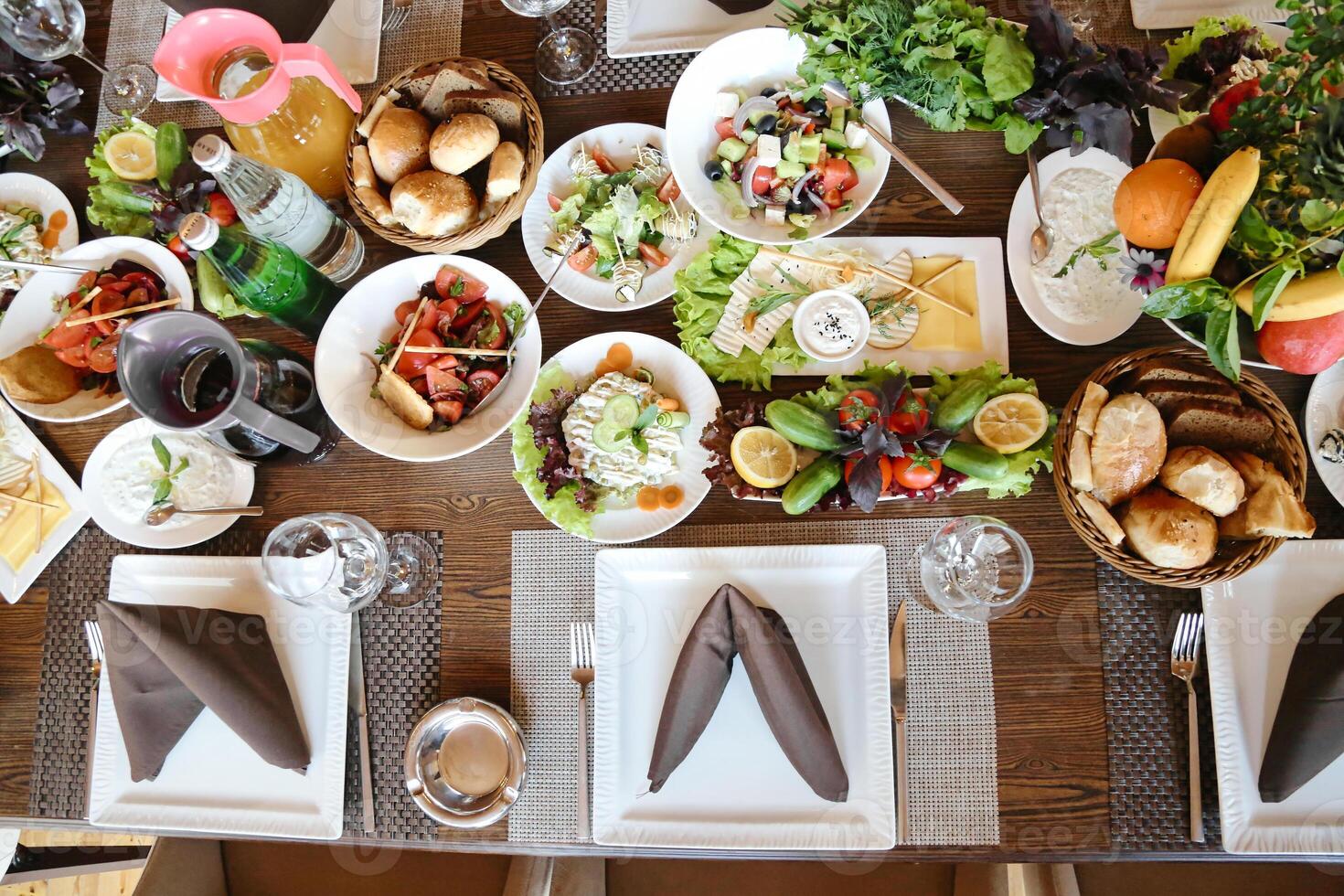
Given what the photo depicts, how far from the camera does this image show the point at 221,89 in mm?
1246

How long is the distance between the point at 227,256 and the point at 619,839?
1.11 meters

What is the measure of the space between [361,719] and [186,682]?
0.96ft

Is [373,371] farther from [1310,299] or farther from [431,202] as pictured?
[1310,299]

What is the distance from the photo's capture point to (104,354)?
1.38 metres

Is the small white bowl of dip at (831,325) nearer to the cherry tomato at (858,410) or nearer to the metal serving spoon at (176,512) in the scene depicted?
the cherry tomato at (858,410)

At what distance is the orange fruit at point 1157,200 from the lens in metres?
1.05

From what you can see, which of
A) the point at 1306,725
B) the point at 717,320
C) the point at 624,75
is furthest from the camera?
the point at 624,75

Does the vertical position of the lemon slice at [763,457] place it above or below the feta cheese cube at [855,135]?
below

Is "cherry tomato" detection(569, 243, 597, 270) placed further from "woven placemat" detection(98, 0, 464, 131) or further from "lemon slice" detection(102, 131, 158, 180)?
"lemon slice" detection(102, 131, 158, 180)

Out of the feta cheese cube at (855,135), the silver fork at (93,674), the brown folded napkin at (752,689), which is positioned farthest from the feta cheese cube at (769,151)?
the silver fork at (93,674)

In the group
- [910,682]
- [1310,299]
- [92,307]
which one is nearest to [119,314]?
[92,307]

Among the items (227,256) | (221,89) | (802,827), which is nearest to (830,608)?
(802,827)

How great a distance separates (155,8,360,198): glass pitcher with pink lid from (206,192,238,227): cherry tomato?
0.32ft

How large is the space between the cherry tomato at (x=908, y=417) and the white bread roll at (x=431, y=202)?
0.81m
